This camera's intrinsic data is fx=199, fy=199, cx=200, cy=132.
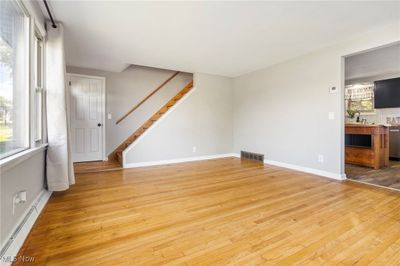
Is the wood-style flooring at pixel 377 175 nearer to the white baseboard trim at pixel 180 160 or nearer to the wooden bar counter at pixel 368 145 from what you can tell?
the wooden bar counter at pixel 368 145

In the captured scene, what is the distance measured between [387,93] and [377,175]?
2.81 meters

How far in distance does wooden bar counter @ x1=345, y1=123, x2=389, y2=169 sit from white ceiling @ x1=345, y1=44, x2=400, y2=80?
4.87 feet

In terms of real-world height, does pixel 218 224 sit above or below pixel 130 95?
below

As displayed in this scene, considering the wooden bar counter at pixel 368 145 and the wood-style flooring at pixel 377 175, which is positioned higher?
the wooden bar counter at pixel 368 145

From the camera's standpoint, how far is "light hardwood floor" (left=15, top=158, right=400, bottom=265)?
4.87 feet

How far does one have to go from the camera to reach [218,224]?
6.41 feet

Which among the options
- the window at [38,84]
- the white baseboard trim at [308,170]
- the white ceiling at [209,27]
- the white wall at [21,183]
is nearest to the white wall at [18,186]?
the white wall at [21,183]

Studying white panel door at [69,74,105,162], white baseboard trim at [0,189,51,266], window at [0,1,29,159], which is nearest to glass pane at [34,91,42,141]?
window at [0,1,29,159]

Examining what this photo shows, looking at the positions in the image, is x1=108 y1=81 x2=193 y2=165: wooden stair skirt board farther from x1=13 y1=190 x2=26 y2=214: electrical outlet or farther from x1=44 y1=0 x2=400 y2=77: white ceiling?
x1=13 y1=190 x2=26 y2=214: electrical outlet

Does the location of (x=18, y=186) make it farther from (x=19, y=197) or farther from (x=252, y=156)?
(x=252, y=156)

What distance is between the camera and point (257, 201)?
99.0 inches

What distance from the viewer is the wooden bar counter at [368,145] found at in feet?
13.6

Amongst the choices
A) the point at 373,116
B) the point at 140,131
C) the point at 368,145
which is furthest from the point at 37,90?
the point at 373,116

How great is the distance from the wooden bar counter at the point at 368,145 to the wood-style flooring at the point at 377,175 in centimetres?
16
